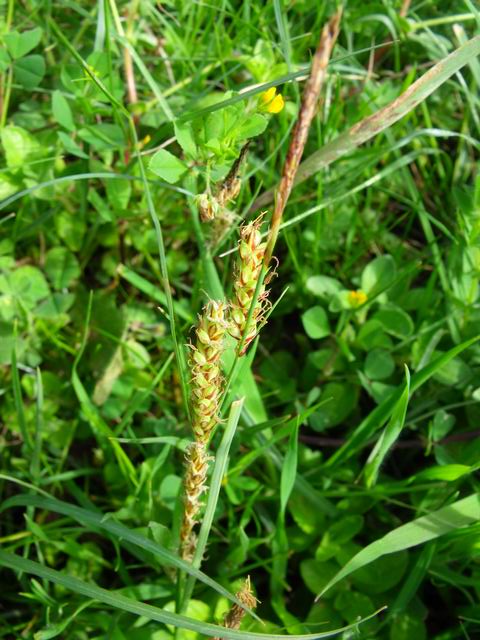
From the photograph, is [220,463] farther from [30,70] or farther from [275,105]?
[30,70]

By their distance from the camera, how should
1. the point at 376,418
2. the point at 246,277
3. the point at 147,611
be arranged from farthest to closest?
the point at 376,418 < the point at 147,611 < the point at 246,277

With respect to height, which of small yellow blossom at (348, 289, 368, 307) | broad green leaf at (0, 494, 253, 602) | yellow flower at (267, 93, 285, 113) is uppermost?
yellow flower at (267, 93, 285, 113)

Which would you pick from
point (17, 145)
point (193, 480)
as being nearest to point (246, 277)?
point (193, 480)

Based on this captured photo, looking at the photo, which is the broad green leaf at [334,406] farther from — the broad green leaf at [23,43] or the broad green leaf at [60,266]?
the broad green leaf at [23,43]

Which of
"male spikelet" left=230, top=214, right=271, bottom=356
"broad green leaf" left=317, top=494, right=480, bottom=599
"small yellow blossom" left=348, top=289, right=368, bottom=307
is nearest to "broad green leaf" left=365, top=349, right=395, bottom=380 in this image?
"small yellow blossom" left=348, top=289, right=368, bottom=307

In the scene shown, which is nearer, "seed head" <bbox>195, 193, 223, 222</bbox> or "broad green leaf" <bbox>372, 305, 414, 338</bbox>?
"seed head" <bbox>195, 193, 223, 222</bbox>

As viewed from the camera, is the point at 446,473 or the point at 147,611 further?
the point at 446,473

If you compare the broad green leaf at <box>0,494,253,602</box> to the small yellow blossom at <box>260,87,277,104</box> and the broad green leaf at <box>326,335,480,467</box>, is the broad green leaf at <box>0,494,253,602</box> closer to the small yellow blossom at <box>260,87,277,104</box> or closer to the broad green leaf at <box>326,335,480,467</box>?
the broad green leaf at <box>326,335,480,467</box>

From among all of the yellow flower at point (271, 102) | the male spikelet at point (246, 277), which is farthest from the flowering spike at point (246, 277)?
the yellow flower at point (271, 102)
